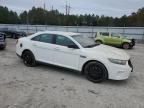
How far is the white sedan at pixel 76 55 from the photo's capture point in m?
5.69

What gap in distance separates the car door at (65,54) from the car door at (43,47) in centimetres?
24

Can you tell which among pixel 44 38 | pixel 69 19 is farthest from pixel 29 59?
pixel 69 19

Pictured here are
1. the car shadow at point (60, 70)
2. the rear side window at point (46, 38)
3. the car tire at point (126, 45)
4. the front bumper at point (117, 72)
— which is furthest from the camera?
the car tire at point (126, 45)

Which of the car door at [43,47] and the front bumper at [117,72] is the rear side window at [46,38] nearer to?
the car door at [43,47]

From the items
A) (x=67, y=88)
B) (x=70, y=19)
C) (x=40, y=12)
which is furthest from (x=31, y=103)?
(x=40, y=12)

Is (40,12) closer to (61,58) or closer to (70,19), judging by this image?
(70,19)

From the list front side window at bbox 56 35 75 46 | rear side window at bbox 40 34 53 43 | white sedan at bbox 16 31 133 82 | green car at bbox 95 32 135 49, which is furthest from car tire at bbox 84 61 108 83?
green car at bbox 95 32 135 49

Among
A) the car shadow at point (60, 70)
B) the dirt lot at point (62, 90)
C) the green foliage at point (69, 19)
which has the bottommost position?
the dirt lot at point (62, 90)

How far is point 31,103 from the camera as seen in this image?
4.32m

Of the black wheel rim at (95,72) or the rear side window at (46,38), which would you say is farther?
the rear side window at (46,38)

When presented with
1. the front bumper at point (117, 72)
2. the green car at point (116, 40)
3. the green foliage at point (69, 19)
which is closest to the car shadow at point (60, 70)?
the front bumper at point (117, 72)

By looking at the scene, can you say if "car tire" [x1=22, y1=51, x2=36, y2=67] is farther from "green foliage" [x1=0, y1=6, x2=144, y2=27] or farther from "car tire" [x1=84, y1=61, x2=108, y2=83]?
"green foliage" [x1=0, y1=6, x2=144, y2=27]

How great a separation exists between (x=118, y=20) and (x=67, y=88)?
205 ft

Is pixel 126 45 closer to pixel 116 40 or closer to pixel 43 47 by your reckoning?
pixel 116 40
